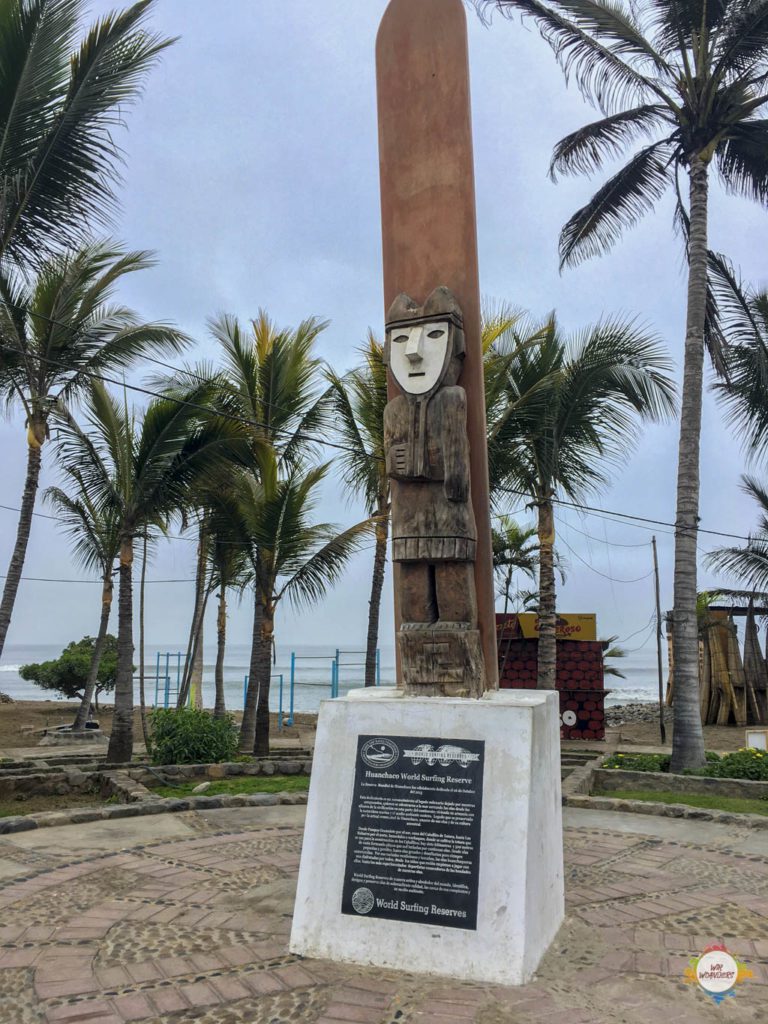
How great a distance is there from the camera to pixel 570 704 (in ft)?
57.3

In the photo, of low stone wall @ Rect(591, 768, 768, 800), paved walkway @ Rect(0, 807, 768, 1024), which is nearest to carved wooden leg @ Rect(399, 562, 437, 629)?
paved walkway @ Rect(0, 807, 768, 1024)

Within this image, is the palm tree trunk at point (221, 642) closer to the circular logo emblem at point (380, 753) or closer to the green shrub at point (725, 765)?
the green shrub at point (725, 765)

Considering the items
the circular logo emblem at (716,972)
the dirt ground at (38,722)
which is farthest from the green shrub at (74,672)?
the circular logo emblem at (716,972)

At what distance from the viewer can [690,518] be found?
10.6 metres

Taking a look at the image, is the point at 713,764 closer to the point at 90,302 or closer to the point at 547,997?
the point at 547,997

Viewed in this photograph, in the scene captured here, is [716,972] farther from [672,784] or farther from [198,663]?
[198,663]

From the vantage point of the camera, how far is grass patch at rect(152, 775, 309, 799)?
351 inches

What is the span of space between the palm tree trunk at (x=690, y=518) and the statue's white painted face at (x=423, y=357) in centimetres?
681

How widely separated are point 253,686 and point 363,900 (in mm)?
9500

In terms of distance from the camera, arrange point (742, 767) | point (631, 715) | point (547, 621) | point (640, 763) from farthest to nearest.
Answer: point (631, 715), point (547, 621), point (640, 763), point (742, 767)

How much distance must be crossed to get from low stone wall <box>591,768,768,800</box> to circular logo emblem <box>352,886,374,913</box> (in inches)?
246

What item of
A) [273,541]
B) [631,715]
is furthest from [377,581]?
→ [631,715]

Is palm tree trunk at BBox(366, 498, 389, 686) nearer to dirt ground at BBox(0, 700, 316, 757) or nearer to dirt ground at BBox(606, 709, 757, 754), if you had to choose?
dirt ground at BBox(0, 700, 316, 757)

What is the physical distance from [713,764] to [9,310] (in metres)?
10.1
